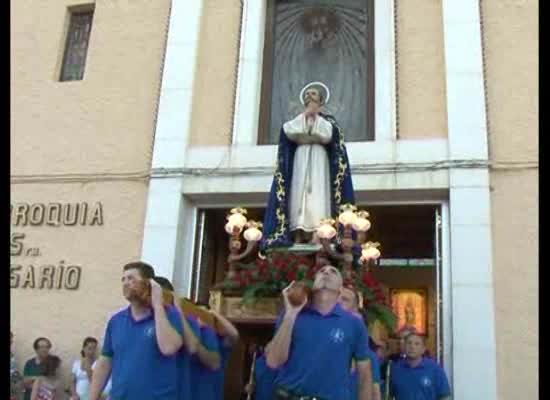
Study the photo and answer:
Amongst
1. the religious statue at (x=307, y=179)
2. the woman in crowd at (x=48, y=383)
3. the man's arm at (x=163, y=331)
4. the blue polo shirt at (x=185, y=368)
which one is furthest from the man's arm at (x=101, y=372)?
the woman in crowd at (x=48, y=383)

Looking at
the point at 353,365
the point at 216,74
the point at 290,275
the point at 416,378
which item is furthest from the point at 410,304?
the point at 353,365

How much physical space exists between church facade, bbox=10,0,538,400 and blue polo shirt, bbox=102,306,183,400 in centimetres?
383

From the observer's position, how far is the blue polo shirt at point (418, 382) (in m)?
5.97

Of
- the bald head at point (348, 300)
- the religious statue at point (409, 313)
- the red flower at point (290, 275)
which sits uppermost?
the religious statue at point (409, 313)

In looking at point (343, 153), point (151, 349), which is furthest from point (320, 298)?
point (343, 153)

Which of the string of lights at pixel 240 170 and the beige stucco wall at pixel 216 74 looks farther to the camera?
the beige stucco wall at pixel 216 74

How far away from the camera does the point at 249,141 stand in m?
9.25

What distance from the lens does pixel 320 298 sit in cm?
416

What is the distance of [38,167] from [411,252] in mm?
6548

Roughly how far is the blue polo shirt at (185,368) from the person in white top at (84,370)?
150 inches

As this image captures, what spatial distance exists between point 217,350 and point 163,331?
2.72ft

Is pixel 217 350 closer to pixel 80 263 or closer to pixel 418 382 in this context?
pixel 418 382

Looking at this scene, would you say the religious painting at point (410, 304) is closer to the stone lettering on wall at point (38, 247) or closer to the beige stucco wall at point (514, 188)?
the beige stucco wall at point (514, 188)

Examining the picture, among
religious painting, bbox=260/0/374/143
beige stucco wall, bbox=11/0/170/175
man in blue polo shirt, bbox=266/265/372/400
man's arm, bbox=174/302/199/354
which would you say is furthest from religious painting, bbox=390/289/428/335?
man in blue polo shirt, bbox=266/265/372/400
